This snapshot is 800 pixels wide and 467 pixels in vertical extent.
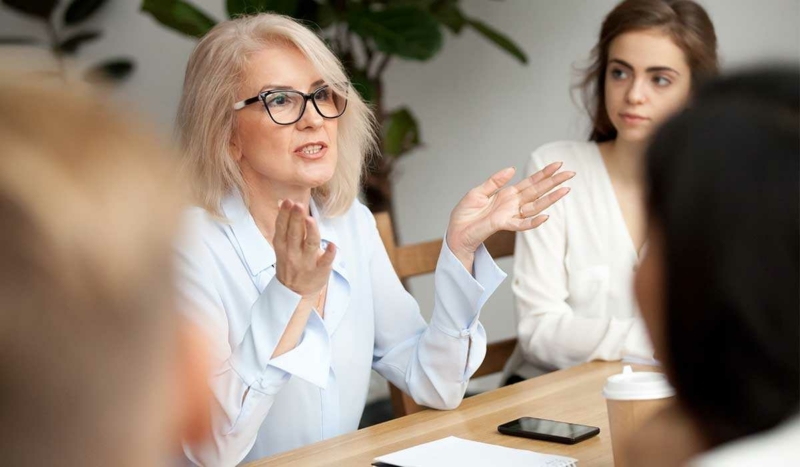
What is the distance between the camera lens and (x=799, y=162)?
633 mm

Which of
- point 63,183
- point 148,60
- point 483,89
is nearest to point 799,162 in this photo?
point 63,183

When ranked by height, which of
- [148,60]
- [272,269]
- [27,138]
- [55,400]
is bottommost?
[272,269]

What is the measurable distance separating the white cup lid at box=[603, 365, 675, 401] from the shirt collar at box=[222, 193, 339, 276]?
0.78 metres

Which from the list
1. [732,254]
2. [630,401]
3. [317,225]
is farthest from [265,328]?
[732,254]

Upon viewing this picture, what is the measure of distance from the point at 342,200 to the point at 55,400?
1.62m

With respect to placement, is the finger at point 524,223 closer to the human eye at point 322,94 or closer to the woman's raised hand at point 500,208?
the woman's raised hand at point 500,208

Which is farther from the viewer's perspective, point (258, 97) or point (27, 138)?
point (258, 97)

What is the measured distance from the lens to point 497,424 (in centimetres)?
157

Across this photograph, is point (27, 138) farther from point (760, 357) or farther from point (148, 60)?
point (148, 60)

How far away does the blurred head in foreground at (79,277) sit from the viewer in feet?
1.40

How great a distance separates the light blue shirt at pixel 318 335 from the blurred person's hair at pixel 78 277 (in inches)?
41.8

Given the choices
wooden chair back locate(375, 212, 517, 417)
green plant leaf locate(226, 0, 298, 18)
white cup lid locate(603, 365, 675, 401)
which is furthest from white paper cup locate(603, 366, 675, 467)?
green plant leaf locate(226, 0, 298, 18)

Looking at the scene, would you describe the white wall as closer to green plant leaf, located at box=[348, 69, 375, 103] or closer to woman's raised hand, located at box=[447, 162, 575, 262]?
green plant leaf, located at box=[348, 69, 375, 103]

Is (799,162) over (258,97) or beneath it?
beneath
